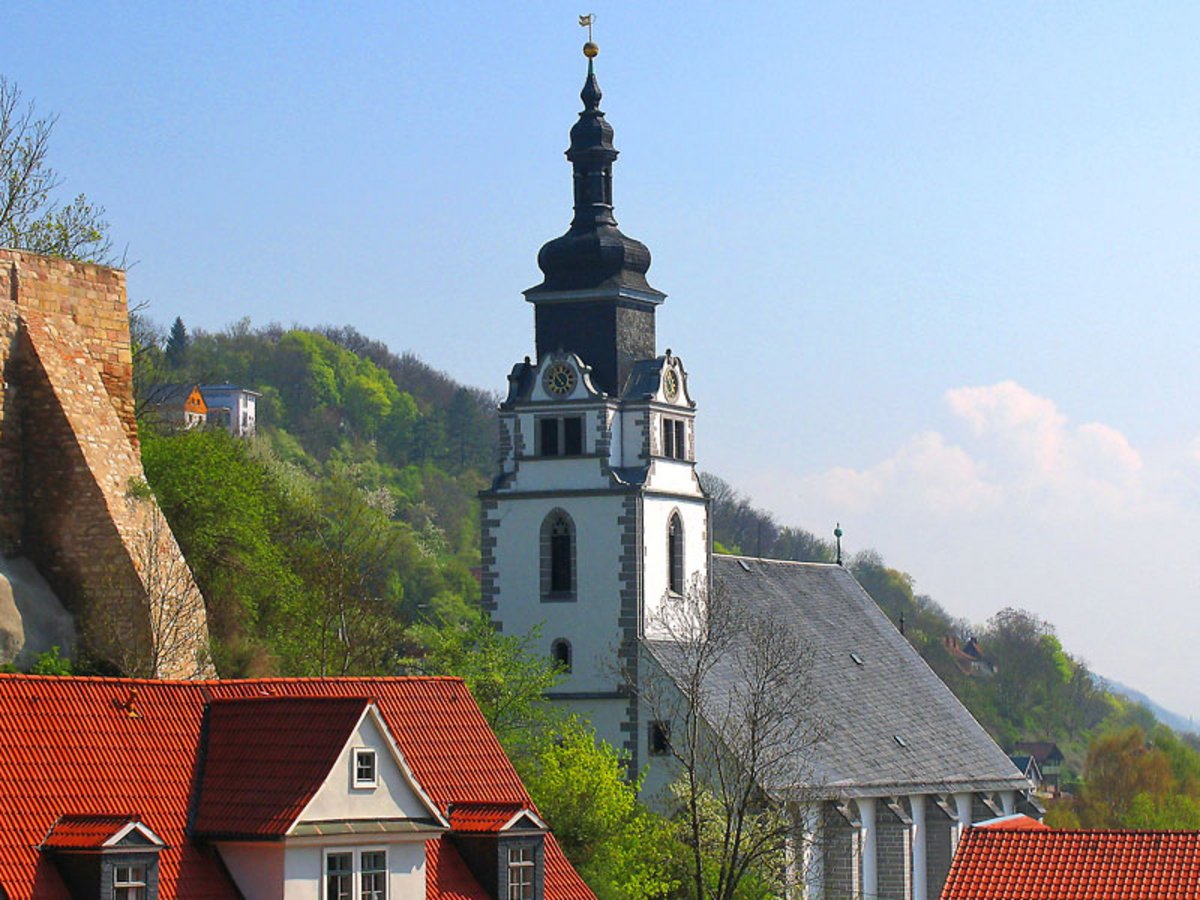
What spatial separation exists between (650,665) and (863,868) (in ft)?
24.3

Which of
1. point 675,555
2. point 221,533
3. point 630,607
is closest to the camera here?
point 221,533

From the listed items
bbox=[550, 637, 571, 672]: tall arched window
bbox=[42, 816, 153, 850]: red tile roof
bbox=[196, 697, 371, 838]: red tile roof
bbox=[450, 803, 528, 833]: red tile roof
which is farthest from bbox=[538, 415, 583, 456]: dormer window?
bbox=[42, 816, 153, 850]: red tile roof

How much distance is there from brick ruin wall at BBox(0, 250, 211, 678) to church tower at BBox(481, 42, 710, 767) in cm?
1555

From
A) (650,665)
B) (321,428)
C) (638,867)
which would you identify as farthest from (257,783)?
(321,428)

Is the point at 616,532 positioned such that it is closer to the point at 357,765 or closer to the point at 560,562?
the point at 560,562

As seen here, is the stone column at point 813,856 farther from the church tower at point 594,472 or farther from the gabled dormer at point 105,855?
the gabled dormer at point 105,855

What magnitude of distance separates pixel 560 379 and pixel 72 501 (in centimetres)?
1755

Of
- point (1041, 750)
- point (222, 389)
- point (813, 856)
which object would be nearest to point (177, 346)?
point (222, 389)

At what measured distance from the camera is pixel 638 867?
46469 millimetres

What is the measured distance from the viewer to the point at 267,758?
2927 centimetres

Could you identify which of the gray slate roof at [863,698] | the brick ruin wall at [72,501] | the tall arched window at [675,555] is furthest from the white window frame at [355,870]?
the tall arched window at [675,555]

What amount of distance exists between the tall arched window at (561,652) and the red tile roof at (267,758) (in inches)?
960

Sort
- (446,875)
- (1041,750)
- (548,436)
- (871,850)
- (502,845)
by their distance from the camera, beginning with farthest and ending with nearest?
(1041,750)
(871,850)
(548,436)
(502,845)
(446,875)

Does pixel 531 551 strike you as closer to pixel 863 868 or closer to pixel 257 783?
pixel 863 868
